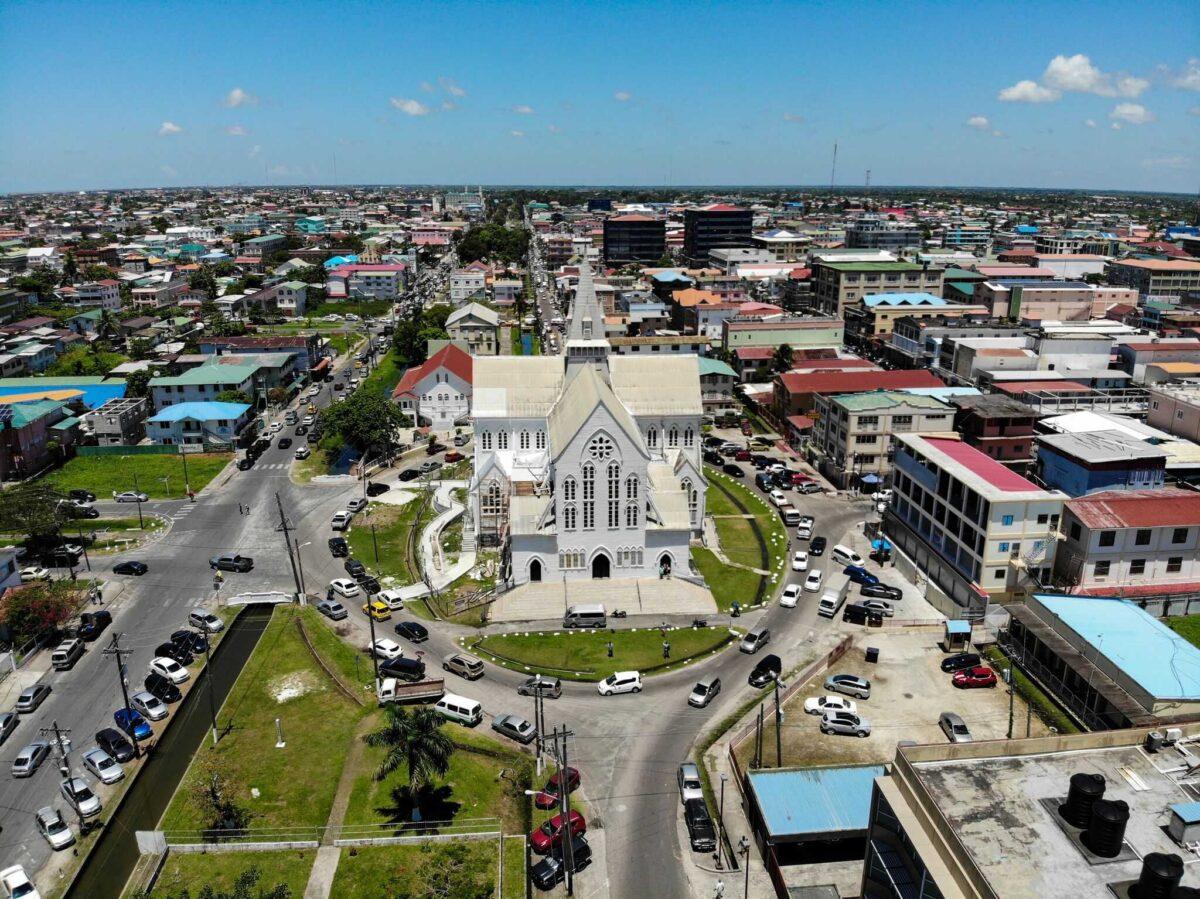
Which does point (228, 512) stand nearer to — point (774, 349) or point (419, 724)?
point (419, 724)

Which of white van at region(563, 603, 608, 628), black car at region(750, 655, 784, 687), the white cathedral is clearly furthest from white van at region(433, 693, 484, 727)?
black car at region(750, 655, 784, 687)

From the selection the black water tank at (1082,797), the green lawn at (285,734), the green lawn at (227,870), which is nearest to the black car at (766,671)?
the green lawn at (285,734)

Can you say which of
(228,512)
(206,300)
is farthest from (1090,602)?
(206,300)

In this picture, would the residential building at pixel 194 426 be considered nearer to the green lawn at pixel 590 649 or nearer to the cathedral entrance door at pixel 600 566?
the cathedral entrance door at pixel 600 566

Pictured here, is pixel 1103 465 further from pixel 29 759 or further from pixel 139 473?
pixel 139 473

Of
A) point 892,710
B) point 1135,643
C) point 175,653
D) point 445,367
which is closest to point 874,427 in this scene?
point 1135,643
